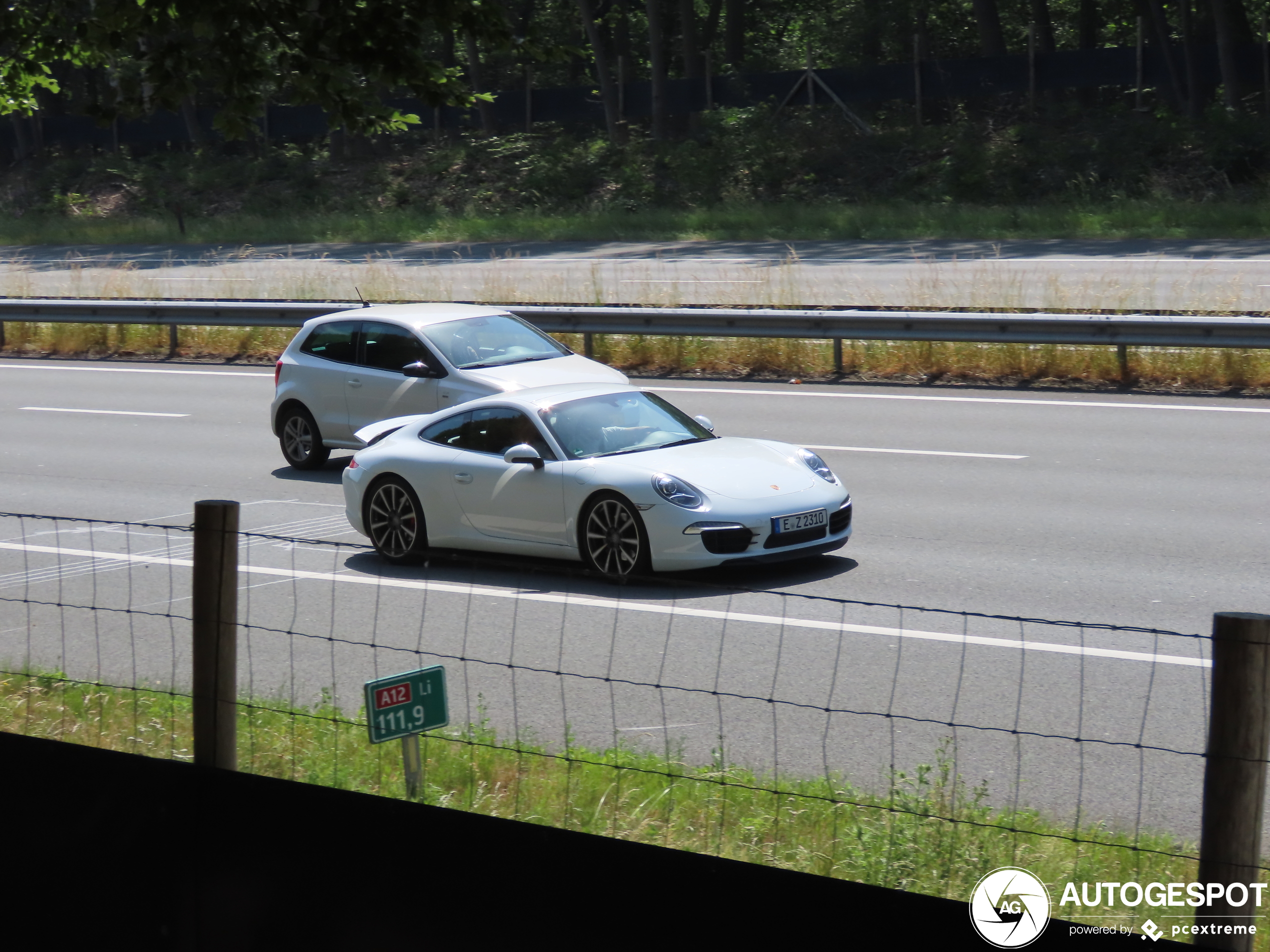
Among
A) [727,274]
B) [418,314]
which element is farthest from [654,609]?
[727,274]

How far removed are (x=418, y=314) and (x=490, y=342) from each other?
0.76 metres

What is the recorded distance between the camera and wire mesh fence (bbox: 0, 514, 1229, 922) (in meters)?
5.27

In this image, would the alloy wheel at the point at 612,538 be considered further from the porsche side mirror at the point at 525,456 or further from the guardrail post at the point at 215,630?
the guardrail post at the point at 215,630

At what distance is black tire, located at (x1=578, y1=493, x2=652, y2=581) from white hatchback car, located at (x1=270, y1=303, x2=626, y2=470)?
3.80 m

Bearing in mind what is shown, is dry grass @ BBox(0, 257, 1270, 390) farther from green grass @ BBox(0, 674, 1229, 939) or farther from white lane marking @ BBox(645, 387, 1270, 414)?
green grass @ BBox(0, 674, 1229, 939)

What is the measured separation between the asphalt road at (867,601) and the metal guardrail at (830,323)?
0.98 meters

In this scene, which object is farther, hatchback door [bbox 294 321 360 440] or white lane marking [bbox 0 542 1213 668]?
hatchback door [bbox 294 321 360 440]

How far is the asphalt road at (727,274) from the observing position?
21719mm

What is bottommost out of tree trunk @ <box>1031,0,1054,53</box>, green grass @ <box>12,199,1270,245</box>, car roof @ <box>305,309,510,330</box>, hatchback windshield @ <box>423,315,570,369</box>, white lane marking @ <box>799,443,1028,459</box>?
white lane marking @ <box>799,443,1028,459</box>

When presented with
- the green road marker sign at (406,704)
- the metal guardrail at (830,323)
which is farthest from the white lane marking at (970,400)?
the green road marker sign at (406,704)

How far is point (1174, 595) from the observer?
895 cm

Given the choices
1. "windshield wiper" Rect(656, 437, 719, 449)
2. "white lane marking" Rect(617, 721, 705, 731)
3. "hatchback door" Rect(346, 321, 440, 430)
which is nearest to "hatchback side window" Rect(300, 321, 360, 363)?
"hatchback door" Rect(346, 321, 440, 430)

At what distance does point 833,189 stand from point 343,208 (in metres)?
16.4

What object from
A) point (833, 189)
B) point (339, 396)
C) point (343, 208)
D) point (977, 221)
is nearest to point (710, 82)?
point (833, 189)
